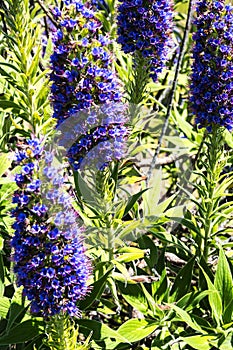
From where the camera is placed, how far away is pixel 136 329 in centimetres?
321

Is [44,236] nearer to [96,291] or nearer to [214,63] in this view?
[96,291]

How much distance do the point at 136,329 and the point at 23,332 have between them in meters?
0.65

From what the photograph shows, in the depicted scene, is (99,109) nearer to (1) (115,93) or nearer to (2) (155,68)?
(1) (115,93)

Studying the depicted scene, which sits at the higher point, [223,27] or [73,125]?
[223,27]

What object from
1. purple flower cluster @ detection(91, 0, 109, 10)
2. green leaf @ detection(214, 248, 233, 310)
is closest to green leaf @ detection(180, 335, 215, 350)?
green leaf @ detection(214, 248, 233, 310)

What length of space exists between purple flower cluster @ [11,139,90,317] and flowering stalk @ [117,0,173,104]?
1408 mm

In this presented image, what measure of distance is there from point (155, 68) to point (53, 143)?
901 mm

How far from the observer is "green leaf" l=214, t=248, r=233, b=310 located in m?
3.30

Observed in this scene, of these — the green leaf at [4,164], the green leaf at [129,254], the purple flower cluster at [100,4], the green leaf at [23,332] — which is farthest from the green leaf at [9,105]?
the green leaf at [23,332]

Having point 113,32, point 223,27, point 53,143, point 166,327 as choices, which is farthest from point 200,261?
point 113,32

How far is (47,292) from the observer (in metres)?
2.44

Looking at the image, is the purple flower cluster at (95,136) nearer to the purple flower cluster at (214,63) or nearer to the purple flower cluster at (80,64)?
the purple flower cluster at (80,64)

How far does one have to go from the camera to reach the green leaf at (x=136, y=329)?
314 centimetres

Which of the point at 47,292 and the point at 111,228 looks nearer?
the point at 47,292
